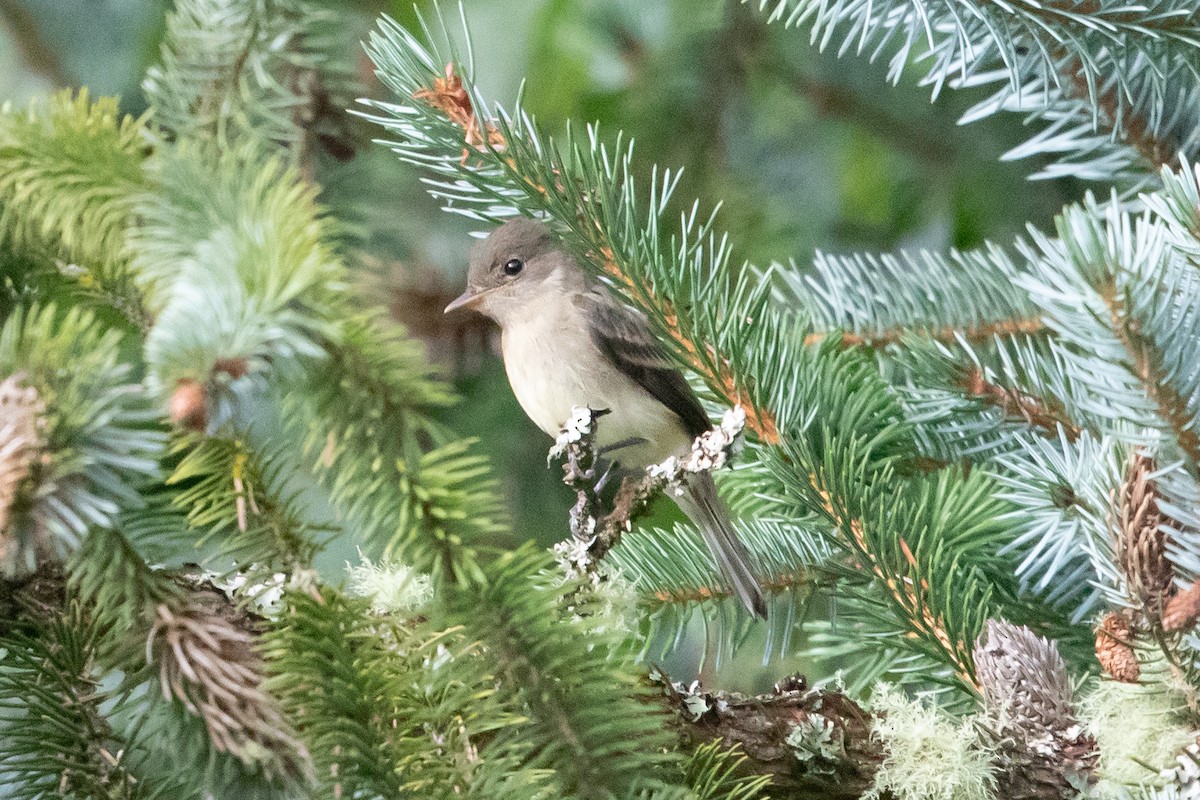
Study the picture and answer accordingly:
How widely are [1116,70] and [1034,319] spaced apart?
Answer: 0.32 metres

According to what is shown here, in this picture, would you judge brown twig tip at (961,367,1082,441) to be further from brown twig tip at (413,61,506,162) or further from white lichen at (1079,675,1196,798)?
brown twig tip at (413,61,506,162)

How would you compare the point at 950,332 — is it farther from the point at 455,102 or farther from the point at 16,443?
the point at 16,443

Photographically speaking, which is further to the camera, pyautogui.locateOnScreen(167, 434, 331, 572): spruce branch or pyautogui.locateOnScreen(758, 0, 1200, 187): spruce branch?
pyautogui.locateOnScreen(758, 0, 1200, 187): spruce branch

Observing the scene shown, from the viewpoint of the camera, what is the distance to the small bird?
1531mm

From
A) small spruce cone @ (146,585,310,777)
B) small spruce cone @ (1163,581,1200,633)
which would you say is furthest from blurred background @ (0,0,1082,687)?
small spruce cone @ (1163,581,1200,633)

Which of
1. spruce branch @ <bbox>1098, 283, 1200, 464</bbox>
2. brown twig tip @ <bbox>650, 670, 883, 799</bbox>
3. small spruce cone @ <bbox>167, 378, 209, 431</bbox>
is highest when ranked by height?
spruce branch @ <bbox>1098, 283, 1200, 464</bbox>

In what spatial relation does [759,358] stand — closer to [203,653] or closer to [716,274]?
[716,274]

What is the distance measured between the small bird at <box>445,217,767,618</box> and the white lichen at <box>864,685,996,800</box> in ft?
1.98

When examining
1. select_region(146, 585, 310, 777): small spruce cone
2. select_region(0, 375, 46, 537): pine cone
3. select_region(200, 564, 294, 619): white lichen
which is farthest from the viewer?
select_region(200, 564, 294, 619): white lichen

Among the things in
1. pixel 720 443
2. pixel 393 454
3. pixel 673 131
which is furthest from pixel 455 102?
pixel 673 131

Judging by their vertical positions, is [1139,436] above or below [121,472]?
above

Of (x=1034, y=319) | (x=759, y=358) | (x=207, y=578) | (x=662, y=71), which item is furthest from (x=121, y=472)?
(x=662, y=71)

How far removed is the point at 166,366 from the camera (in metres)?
0.46

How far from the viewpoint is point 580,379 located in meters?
1.56
